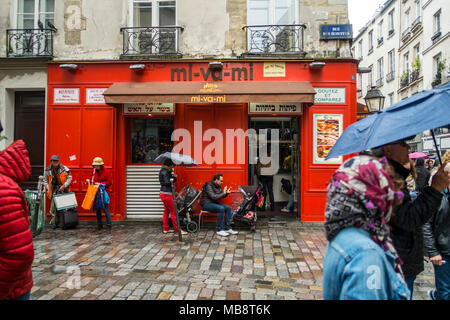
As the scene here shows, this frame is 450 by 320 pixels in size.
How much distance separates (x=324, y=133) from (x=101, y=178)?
613cm

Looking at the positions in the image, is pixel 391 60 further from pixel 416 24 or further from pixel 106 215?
pixel 106 215

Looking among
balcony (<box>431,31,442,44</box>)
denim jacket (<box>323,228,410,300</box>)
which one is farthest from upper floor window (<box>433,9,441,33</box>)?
denim jacket (<box>323,228,410,300</box>)

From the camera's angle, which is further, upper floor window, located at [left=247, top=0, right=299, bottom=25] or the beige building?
the beige building

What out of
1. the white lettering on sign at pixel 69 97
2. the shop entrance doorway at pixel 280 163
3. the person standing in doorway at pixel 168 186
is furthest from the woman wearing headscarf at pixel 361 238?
the white lettering on sign at pixel 69 97

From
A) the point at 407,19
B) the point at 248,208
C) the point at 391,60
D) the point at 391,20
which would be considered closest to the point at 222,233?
the point at 248,208

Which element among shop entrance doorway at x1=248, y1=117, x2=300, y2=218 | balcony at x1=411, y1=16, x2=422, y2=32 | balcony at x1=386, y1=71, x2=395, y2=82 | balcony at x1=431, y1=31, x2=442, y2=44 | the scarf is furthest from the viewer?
balcony at x1=386, y1=71, x2=395, y2=82

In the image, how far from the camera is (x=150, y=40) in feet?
30.1

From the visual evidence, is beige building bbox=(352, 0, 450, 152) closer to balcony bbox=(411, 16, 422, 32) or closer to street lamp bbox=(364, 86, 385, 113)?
balcony bbox=(411, 16, 422, 32)

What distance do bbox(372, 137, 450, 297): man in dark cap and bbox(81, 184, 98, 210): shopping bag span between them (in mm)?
7204

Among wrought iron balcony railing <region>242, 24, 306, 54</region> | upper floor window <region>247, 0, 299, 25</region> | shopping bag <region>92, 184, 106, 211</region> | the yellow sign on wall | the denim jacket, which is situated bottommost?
shopping bag <region>92, 184, 106, 211</region>

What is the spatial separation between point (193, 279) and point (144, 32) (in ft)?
24.0

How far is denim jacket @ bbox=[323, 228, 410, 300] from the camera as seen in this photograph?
5.34 ft

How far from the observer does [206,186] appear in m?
7.82

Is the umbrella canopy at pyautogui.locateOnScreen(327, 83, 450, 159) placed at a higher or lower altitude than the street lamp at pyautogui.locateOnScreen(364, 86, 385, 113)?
lower
